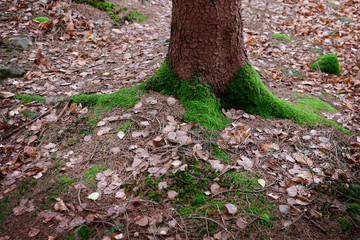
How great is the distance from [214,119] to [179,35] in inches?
41.3

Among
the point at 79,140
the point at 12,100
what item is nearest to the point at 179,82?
the point at 79,140

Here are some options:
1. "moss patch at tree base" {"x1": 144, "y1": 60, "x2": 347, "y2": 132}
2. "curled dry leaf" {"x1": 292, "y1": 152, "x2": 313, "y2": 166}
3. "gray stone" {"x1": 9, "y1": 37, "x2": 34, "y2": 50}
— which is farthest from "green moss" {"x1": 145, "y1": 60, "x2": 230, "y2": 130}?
"gray stone" {"x1": 9, "y1": 37, "x2": 34, "y2": 50}

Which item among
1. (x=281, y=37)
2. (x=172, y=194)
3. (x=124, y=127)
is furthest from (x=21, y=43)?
(x=281, y=37)

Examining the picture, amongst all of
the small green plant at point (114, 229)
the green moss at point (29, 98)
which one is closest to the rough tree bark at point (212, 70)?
the small green plant at point (114, 229)

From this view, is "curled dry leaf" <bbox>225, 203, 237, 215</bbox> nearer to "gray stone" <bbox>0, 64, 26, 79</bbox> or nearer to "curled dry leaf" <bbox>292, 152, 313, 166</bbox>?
"curled dry leaf" <bbox>292, 152, 313, 166</bbox>

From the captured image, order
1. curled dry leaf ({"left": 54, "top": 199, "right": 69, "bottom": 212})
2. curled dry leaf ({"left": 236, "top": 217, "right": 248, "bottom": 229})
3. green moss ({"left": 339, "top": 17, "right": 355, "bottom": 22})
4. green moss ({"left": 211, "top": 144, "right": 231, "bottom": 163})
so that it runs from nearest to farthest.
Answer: curled dry leaf ({"left": 236, "top": 217, "right": 248, "bottom": 229}), curled dry leaf ({"left": 54, "top": 199, "right": 69, "bottom": 212}), green moss ({"left": 211, "top": 144, "right": 231, "bottom": 163}), green moss ({"left": 339, "top": 17, "right": 355, "bottom": 22})

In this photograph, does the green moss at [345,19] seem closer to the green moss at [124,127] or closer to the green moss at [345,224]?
the green moss at [345,224]

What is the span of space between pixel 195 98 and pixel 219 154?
0.75m

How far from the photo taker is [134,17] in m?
6.17

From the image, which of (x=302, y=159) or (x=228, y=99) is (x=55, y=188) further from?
(x=302, y=159)

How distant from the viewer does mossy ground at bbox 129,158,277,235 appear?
78.4 inches

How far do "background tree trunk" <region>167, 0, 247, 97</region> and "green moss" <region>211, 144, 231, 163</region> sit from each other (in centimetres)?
78

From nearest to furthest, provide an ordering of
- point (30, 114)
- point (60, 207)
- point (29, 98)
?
point (60, 207) < point (30, 114) < point (29, 98)

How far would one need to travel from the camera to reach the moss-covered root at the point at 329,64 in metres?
4.58
